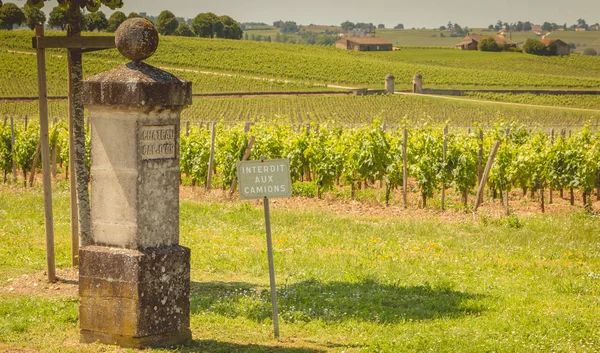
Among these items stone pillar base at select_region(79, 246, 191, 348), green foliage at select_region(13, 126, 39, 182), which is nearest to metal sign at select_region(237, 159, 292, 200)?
stone pillar base at select_region(79, 246, 191, 348)

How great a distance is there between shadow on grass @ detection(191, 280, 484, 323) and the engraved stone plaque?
2172 millimetres

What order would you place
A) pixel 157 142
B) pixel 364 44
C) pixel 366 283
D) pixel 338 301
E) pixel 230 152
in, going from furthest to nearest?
1. pixel 364 44
2. pixel 230 152
3. pixel 366 283
4. pixel 338 301
5. pixel 157 142

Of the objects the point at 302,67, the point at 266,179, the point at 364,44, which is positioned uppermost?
the point at 364,44

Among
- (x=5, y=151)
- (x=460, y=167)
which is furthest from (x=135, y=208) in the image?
(x=5, y=151)

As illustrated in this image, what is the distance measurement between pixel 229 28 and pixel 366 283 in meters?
128

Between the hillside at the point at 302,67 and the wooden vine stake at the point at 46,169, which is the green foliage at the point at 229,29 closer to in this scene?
the hillside at the point at 302,67

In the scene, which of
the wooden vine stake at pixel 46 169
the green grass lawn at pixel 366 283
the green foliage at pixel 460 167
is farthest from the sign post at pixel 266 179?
the green foliage at pixel 460 167

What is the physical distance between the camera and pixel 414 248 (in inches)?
523

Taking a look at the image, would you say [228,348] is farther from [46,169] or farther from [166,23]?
[166,23]

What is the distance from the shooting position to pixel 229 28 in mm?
136000

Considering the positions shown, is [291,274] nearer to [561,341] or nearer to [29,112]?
[561,341]

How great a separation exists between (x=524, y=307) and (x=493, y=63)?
111 m

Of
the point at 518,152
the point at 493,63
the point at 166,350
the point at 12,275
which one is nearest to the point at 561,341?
the point at 166,350

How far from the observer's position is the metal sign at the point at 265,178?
27.6 ft
